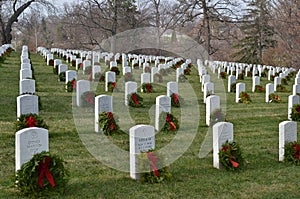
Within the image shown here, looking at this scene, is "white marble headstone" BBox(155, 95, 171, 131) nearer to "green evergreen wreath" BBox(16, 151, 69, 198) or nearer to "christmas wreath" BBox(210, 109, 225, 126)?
"christmas wreath" BBox(210, 109, 225, 126)

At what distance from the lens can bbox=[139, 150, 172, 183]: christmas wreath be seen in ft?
20.2

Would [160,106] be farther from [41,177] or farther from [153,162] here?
[41,177]

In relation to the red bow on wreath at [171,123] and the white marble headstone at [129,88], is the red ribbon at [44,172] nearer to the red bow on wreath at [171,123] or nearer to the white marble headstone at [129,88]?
the red bow on wreath at [171,123]

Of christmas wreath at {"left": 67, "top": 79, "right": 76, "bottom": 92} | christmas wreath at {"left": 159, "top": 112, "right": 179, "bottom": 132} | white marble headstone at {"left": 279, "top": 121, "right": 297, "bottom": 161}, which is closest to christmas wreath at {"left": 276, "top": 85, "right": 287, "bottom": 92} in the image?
christmas wreath at {"left": 67, "top": 79, "right": 76, "bottom": 92}

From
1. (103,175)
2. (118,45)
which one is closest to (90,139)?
(103,175)

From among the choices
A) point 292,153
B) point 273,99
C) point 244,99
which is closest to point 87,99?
point 244,99

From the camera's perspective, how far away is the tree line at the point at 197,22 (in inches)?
1108

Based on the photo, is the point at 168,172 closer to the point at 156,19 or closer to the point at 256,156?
the point at 256,156

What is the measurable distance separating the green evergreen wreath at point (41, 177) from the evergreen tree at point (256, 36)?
1426 inches

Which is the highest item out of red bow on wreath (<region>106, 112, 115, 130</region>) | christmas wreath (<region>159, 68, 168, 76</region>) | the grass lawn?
christmas wreath (<region>159, 68, 168, 76</region>)

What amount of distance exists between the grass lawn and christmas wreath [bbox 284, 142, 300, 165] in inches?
6.4

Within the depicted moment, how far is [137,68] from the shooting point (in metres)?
22.5

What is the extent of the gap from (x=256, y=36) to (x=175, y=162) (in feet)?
121

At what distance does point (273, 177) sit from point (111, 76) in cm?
914
